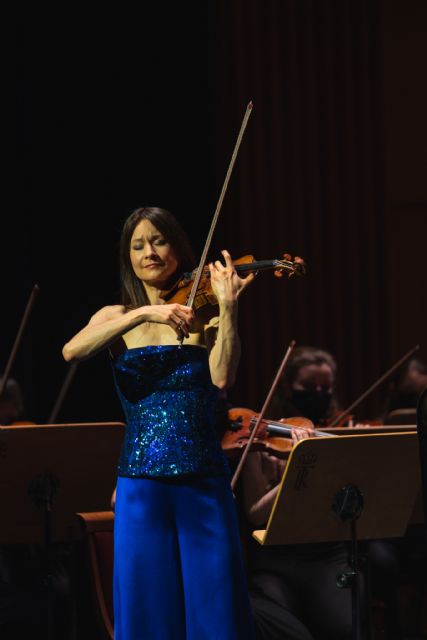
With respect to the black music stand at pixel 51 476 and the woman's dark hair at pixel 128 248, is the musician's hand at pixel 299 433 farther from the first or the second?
the woman's dark hair at pixel 128 248

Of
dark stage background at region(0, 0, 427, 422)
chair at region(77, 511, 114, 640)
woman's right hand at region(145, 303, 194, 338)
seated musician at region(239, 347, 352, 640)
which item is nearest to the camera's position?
woman's right hand at region(145, 303, 194, 338)

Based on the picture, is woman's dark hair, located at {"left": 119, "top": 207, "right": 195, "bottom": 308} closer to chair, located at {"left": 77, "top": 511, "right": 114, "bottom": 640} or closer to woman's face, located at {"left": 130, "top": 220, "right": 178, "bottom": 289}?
woman's face, located at {"left": 130, "top": 220, "right": 178, "bottom": 289}

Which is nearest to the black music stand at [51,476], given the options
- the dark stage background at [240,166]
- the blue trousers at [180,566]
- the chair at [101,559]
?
the chair at [101,559]

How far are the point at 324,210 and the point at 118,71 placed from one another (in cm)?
133

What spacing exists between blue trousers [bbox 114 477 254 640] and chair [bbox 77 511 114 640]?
0.60 metres

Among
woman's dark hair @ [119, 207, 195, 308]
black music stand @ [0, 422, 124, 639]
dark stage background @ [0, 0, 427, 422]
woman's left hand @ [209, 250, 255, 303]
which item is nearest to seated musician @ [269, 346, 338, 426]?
black music stand @ [0, 422, 124, 639]

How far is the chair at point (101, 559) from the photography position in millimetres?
2613

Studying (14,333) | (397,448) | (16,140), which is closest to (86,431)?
(397,448)

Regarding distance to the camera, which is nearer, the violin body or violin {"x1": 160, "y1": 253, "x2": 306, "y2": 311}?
violin {"x1": 160, "y1": 253, "x2": 306, "y2": 311}

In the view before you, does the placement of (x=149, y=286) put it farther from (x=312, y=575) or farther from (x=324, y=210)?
(x=324, y=210)

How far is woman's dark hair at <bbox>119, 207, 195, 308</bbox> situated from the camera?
2229 mm

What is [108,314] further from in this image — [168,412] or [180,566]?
[180,566]

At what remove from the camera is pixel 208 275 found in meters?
2.15

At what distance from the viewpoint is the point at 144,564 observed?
6.56ft
